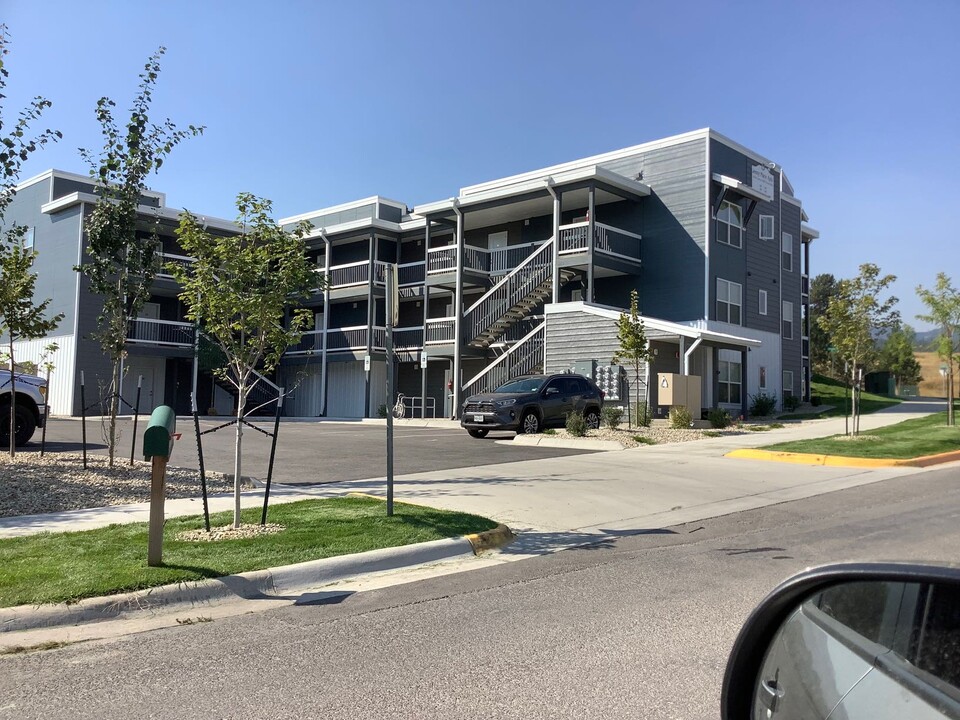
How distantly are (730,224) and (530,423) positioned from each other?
14046 millimetres

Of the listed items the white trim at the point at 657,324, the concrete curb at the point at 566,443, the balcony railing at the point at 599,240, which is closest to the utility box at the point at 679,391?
the white trim at the point at 657,324

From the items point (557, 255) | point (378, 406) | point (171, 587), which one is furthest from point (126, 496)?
point (378, 406)

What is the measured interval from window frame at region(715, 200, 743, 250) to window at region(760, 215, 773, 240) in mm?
2520

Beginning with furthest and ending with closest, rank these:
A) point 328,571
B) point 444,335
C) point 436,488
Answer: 1. point 444,335
2. point 436,488
3. point 328,571

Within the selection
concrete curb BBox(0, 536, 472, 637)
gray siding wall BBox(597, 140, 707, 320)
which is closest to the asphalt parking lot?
concrete curb BBox(0, 536, 472, 637)

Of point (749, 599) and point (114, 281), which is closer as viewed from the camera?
point (749, 599)

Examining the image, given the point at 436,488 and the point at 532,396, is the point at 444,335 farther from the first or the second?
the point at 436,488

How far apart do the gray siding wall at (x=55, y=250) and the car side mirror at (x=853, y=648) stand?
33.2 m

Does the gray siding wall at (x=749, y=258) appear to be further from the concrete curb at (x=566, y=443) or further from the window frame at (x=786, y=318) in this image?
the concrete curb at (x=566, y=443)

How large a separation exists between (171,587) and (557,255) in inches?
886

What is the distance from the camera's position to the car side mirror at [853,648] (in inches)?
54.3

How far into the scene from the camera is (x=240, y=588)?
19.9 ft

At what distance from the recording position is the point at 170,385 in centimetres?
3538

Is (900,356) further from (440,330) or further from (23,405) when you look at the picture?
(23,405)
